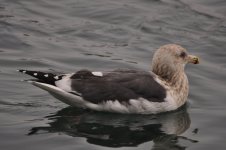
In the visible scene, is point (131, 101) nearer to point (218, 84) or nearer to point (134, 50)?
point (218, 84)

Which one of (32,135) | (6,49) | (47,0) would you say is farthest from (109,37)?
(32,135)

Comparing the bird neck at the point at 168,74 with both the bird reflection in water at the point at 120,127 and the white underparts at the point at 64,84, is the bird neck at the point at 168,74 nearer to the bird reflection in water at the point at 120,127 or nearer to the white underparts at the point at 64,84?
the bird reflection in water at the point at 120,127

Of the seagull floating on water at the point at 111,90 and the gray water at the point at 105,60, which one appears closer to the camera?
the gray water at the point at 105,60

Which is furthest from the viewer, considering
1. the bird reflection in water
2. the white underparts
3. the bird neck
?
the bird neck

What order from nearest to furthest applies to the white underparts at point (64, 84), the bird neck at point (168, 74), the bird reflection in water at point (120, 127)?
the bird reflection in water at point (120, 127), the white underparts at point (64, 84), the bird neck at point (168, 74)

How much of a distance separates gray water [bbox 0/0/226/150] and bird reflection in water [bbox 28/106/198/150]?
0.04 ft

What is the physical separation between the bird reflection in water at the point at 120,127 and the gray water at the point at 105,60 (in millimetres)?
14

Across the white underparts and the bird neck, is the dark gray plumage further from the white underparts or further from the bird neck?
the bird neck

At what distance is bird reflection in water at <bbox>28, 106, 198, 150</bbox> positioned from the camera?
385 inches

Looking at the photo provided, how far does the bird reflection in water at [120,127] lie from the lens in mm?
9773

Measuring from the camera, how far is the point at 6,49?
14305 millimetres

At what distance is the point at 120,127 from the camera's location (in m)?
10.3

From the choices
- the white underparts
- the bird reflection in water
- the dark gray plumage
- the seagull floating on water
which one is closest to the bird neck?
the seagull floating on water

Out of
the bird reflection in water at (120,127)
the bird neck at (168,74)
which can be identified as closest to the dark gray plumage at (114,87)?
the bird reflection in water at (120,127)
